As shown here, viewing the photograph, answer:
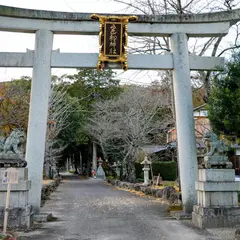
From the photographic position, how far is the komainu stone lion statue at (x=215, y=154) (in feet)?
28.3

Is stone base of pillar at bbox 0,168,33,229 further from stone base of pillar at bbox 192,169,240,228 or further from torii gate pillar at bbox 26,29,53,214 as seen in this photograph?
stone base of pillar at bbox 192,169,240,228

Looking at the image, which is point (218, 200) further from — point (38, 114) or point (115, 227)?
point (38, 114)

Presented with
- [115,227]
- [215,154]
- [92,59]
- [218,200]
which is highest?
[92,59]

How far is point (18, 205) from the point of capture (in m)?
8.36

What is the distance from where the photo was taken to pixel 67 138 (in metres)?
36.1

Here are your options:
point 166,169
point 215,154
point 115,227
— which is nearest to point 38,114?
point 115,227

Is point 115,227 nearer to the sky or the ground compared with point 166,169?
nearer to the ground

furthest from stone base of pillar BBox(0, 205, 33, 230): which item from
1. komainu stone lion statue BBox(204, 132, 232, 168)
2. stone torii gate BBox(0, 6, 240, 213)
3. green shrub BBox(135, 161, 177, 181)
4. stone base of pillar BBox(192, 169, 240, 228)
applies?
A: green shrub BBox(135, 161, 177, 181)

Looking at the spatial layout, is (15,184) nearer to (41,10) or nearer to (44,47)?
(44,47)

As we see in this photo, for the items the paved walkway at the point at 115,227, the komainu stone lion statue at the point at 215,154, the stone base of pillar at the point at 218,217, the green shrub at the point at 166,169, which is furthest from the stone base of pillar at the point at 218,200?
the green shrub at the point at 166,169

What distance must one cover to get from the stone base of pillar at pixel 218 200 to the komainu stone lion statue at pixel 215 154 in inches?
6.5

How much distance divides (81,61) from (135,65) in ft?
5.73

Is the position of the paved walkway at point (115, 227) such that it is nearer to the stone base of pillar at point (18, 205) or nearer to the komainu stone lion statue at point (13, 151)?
Answer: the stone base of pillar at point (18, 205)

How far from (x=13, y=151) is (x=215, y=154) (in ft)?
18.3
